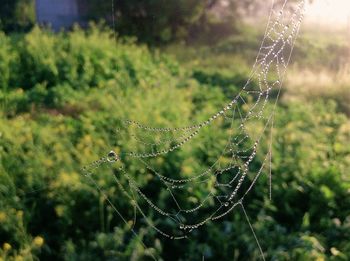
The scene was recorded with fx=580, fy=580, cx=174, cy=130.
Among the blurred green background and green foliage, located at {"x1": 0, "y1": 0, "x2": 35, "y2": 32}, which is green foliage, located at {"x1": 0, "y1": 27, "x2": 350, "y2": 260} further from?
green foliage, located at {"x1": 0, "y1": 0, "x2": 35, "y2": 32}

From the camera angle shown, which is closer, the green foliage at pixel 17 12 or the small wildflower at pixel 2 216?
Answer: the small wildflower at pixel 2 216

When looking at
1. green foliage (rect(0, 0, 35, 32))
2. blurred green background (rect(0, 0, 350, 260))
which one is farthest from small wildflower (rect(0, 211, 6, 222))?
green foliage (rect(0, 0, 35, 32))

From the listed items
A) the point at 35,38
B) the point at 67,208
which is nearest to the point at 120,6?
the point at 35,38

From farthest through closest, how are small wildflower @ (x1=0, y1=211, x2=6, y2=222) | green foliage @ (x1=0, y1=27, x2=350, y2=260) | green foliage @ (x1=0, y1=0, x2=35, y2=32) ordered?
green foliage @ (x1=0, y1=0, x2=35, y2=32) → small wildflower @ (x1=0, y1=211, x2=6, y2=222) → green foliage @ (x1=0, y1=27, x2=350, y2=260)

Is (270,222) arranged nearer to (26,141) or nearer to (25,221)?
(25,221)

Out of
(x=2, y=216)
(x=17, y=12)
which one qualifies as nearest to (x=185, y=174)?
(x=2, y=216)

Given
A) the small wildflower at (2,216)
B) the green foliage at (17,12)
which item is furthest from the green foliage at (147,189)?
the green foliage at (17,12)

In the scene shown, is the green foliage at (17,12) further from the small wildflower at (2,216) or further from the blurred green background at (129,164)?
the small wildflower at (2,216)

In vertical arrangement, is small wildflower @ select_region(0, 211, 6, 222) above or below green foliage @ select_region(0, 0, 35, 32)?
below
